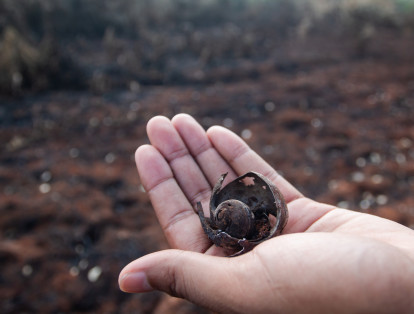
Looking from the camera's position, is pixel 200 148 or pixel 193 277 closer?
pixel 193 277

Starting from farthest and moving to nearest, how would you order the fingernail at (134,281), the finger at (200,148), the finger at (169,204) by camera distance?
the finger at (200,148)
the finger at (169,204)
the fingernail at (134,281)

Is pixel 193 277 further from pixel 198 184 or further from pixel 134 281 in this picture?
pixel 198 184

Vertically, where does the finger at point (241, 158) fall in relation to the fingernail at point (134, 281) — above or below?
above

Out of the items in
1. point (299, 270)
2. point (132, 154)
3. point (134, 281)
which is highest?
point (299, 270)

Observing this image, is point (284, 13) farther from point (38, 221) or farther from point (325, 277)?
point (325, 277)

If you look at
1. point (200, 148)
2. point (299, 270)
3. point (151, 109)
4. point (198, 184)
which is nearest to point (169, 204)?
point (198, 184)

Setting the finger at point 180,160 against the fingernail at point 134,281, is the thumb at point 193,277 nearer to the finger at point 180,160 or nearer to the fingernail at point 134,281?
the fingernail at point 134,281

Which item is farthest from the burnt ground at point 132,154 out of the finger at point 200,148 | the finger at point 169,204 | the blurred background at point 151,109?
the finger at point 200,148

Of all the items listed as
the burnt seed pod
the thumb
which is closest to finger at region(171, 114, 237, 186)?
the burnt seed pod
